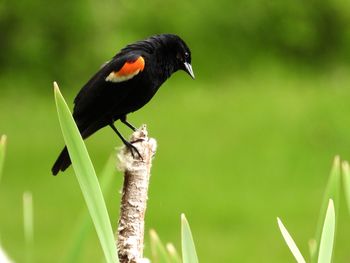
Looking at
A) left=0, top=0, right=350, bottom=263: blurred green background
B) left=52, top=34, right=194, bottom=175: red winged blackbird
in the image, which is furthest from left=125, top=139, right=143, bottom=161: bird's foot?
left=0, top=0, right=350, bottom=263: blurred green background

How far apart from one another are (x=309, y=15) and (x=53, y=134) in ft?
10.6

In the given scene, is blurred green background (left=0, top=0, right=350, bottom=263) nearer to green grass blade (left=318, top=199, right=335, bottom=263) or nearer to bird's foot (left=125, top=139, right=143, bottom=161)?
bird's foot (left=125, top=139, right=143, bottom=161)

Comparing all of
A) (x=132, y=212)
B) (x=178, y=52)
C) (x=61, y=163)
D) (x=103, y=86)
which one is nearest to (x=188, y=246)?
(x=132, y=212)

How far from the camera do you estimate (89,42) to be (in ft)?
29.7

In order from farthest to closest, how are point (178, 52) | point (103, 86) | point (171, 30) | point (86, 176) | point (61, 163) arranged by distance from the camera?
1. point (171, 30)
2. point (178, 52)
3. point (103, 86)
4. point (61, 163)
5. point (86, 176)

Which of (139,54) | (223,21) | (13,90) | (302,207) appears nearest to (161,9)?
(223,21)

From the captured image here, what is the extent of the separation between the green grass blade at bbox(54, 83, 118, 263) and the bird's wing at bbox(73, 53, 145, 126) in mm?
410

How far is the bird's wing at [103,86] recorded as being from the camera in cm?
151

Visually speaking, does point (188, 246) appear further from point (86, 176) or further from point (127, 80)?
point (127, 80)

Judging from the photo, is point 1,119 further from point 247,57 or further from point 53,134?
point 247,57

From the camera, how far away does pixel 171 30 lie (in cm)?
891

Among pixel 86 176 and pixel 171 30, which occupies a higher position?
pixel 86 176

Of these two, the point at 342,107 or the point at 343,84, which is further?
the point at 343,84

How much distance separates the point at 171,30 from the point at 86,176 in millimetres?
7887
